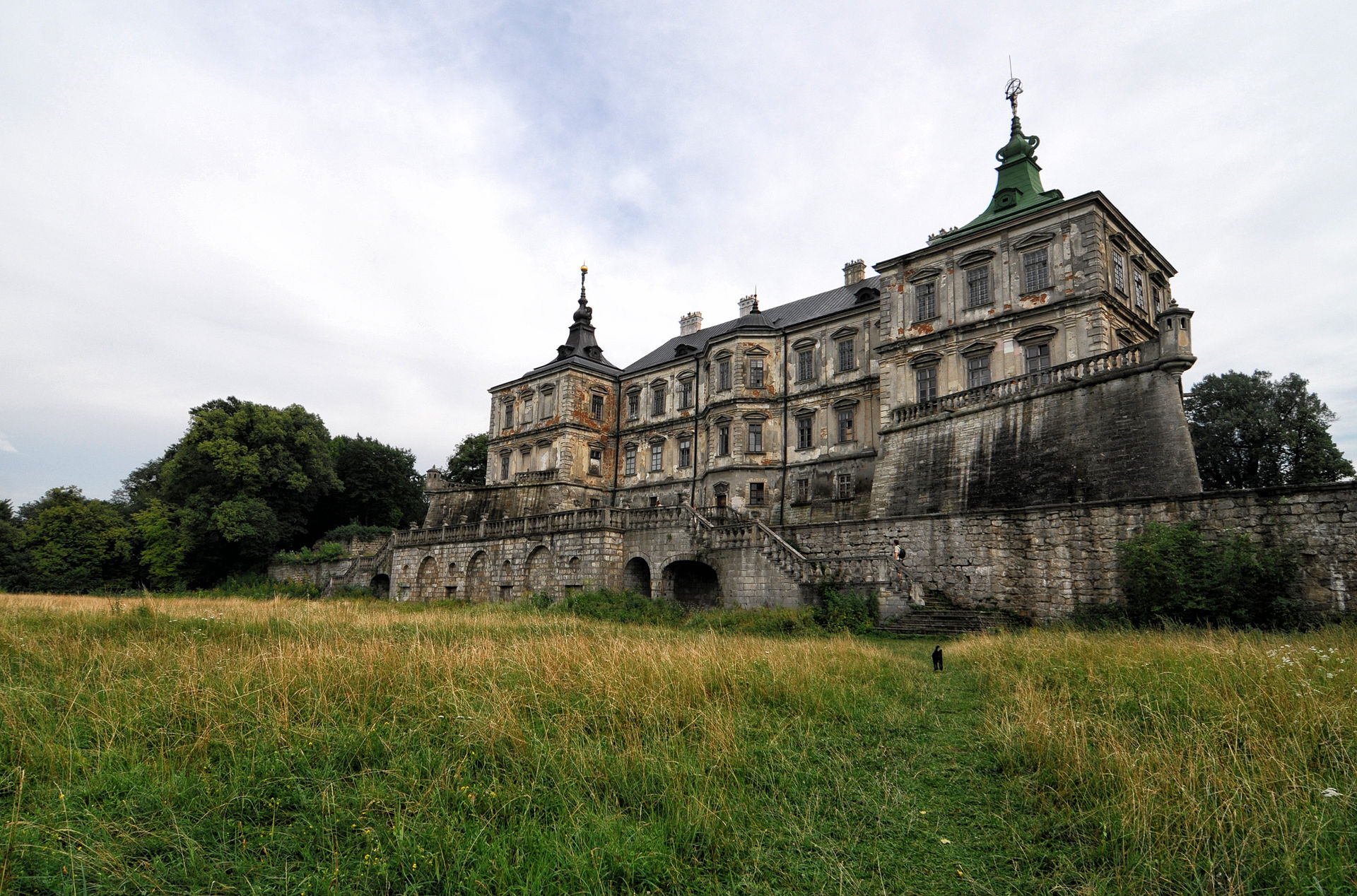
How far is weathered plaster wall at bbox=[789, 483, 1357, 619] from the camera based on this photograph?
14.1 meters

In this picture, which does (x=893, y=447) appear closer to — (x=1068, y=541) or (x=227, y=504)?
(x=1068, y=541)

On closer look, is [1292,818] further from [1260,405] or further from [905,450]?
[1260,405]

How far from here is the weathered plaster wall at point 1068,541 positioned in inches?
555

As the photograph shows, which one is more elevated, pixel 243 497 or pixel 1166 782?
pixel 243 497

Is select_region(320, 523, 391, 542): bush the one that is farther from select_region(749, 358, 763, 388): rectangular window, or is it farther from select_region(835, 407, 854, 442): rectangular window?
select_region(835, 407, 854, 442): rectangular window

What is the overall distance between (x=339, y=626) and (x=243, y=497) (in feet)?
117

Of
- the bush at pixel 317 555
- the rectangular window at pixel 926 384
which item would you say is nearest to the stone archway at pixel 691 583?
the rectangular window at pixel 926 384

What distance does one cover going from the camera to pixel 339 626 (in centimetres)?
1219

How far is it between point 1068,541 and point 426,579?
28747mm

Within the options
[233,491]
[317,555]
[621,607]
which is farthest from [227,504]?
[621,607]

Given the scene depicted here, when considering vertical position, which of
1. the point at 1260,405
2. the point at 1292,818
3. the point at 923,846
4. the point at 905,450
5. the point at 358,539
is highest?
the point at 1260,405

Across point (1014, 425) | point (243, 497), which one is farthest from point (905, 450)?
point (243, 497)

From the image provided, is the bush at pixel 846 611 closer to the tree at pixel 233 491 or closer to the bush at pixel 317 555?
the bush at pixel 317 555

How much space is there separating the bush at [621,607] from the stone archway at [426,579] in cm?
1168
